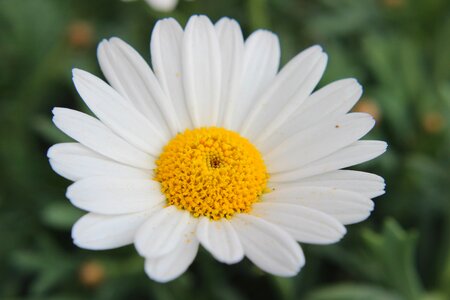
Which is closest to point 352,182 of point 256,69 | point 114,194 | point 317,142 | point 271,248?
point 317,142

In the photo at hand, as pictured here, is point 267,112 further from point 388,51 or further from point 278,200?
point 388,51

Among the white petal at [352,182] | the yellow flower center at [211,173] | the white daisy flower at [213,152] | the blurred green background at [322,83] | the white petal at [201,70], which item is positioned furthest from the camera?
the blurred green background at [322,83]

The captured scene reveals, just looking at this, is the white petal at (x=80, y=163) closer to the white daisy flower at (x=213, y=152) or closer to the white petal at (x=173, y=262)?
the white daisy flower at (x=213, y=152)

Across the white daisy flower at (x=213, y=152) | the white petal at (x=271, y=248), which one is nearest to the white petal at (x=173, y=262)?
the white daisy flower at (x=213, y=152)

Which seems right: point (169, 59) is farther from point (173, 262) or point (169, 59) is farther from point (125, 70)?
point (173, 262)

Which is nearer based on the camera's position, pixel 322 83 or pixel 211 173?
pixel 211 173
